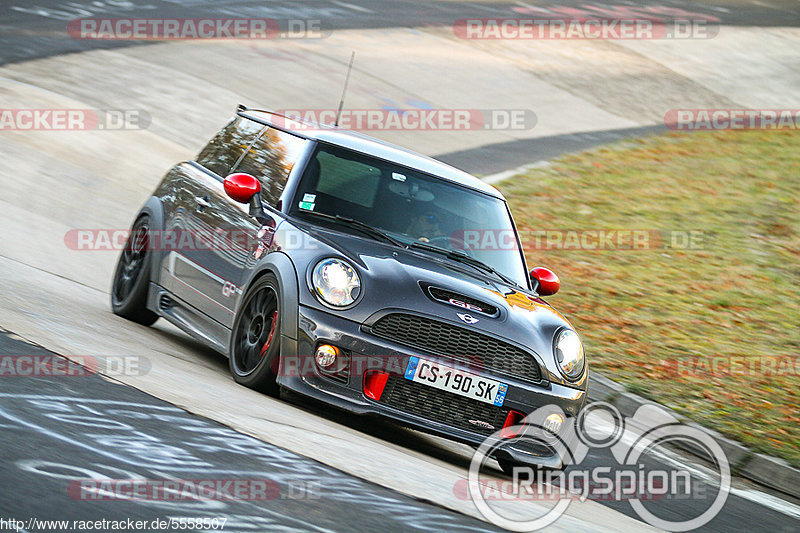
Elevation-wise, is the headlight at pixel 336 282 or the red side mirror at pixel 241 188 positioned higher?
the red side mirror at pixel 241 188

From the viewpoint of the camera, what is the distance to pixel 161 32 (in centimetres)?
2122

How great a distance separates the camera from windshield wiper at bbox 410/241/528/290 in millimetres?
7105

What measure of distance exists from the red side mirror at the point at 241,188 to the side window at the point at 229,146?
2.74 ft

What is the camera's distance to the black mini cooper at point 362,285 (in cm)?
616

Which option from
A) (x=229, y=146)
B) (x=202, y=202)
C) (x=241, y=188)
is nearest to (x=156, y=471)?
(x=241, y=188)

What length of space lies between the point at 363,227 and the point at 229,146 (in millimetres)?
1820

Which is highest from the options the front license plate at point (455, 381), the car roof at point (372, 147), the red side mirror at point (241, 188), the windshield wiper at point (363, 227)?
the car roof at point (372, 147)

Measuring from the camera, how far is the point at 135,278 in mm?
8648

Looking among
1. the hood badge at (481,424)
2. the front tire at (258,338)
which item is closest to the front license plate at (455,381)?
the hood badge at (481,424)

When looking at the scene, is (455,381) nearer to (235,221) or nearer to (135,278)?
(235,221)

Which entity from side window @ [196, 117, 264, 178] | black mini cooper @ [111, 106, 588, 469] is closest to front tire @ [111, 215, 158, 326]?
black mini cooper @ [111, 106, 588, 469]

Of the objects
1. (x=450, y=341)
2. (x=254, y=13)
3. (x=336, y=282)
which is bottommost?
(x=254, y=13)

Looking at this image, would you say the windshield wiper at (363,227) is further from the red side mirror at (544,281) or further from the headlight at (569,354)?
the red side mirror at (544,281)

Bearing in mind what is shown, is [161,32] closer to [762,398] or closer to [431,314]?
[762,398]
